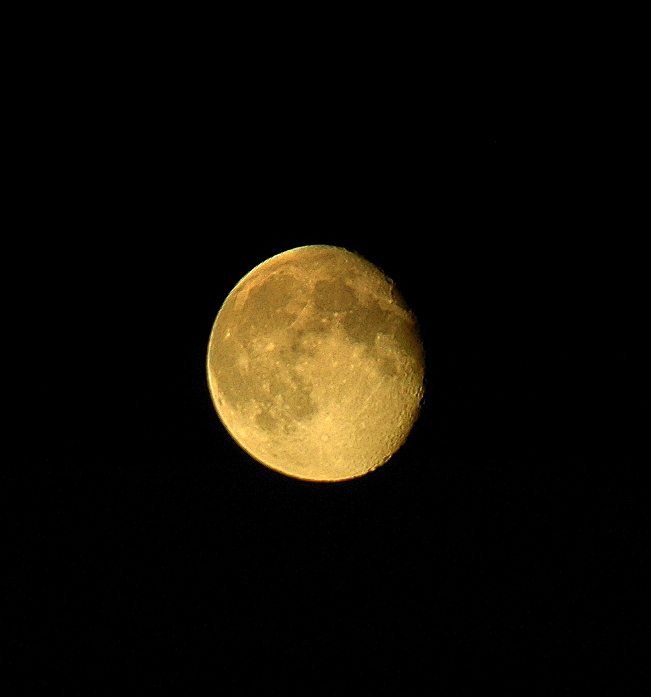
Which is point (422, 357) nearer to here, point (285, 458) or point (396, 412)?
point (396, 412)

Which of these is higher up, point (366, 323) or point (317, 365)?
point (366, 323)

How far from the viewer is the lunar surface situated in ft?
10.3

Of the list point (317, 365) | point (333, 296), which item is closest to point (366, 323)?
point (333, 296)

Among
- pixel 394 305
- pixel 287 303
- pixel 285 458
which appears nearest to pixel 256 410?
pixel 285 458

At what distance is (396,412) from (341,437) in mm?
344

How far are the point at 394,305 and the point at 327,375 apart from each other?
62cm

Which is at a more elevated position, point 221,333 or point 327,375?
point 221,333

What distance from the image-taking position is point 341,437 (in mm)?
3256

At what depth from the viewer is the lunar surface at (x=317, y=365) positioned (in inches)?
124

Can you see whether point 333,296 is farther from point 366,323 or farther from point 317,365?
point 317,365

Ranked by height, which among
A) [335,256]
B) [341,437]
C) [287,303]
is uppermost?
[335,256]

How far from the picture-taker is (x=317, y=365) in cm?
312

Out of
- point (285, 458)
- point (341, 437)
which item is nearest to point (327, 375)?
point (341, 437)

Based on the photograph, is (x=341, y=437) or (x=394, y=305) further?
(x=394, y=305)
